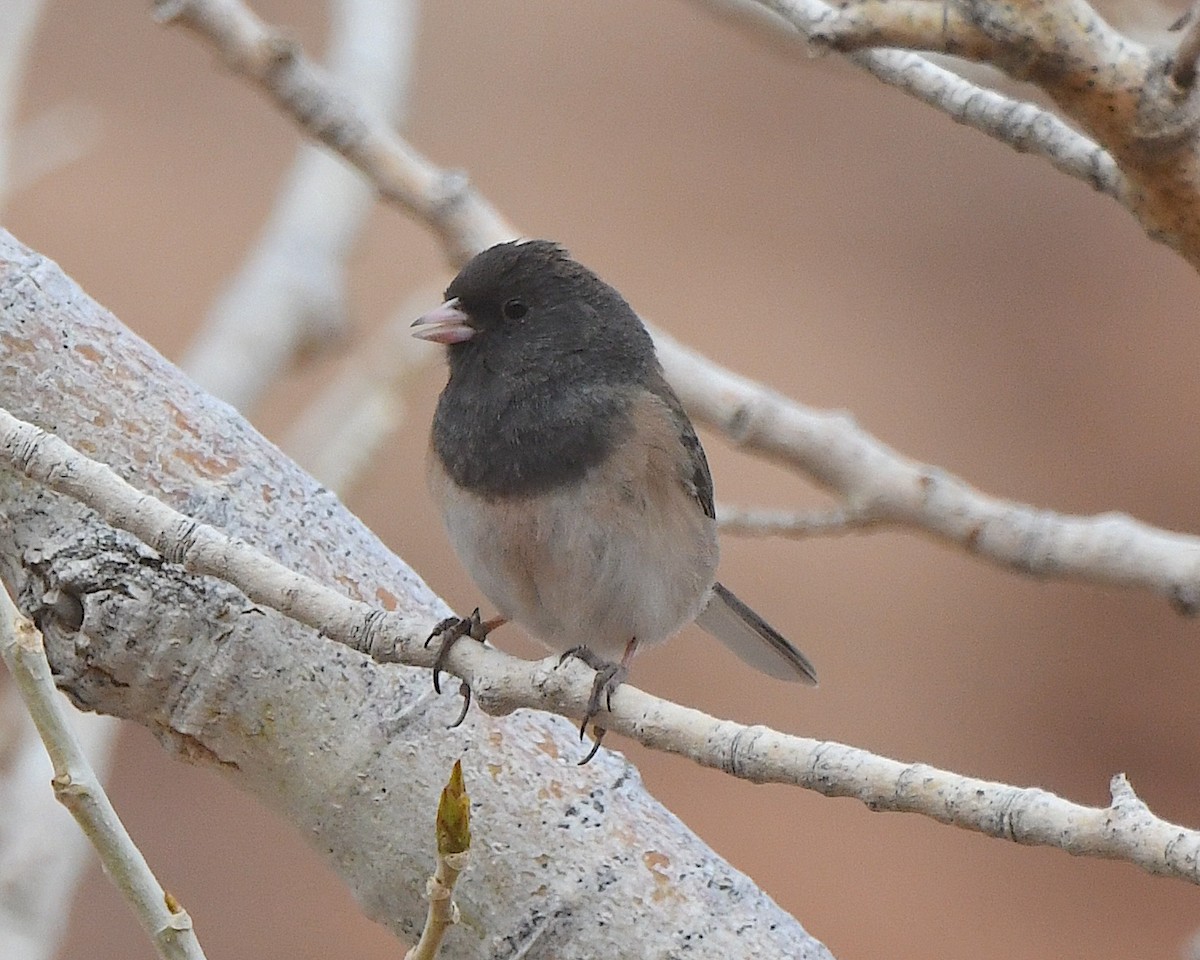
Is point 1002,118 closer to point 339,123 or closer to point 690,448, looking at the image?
point 690,448

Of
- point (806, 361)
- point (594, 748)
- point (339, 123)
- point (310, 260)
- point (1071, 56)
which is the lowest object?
point (806, 361)

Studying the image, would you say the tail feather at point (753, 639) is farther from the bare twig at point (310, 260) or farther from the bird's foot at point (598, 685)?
the bare twig at point (310, 260)

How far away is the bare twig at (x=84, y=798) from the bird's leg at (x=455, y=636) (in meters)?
0.28

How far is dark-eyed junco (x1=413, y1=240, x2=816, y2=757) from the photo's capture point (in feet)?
4.99

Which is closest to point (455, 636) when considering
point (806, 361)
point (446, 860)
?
point (446, 860)

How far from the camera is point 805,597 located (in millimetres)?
4773

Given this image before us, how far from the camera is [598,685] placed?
109 cm

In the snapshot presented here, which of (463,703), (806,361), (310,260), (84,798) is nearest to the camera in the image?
(84,798)

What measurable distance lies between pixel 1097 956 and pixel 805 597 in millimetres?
1356

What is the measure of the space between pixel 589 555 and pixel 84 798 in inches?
27.6

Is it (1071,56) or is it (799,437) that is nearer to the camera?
(1071,56)

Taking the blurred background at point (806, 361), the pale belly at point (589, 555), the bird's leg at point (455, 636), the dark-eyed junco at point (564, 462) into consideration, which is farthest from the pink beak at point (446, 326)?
the blurred background at point (806, 361)

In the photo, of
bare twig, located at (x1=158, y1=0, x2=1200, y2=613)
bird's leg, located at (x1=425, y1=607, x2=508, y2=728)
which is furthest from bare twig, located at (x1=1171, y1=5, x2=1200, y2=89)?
bare twig, located at (x1=158, y1=0, x2=1200, y2=613)

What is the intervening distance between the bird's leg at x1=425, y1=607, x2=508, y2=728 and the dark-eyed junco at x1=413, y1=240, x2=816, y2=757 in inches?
0.5
